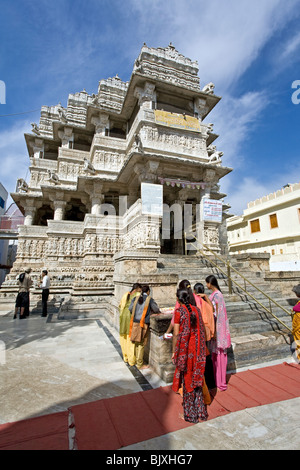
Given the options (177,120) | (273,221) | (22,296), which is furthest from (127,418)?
(273,221)

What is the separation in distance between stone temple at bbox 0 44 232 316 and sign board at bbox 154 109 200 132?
0.06 metres

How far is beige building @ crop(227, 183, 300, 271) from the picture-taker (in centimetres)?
1907

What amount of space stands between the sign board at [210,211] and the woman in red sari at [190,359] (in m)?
9.52

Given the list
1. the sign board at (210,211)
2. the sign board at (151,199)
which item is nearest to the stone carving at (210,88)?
the sign board at (210,211)

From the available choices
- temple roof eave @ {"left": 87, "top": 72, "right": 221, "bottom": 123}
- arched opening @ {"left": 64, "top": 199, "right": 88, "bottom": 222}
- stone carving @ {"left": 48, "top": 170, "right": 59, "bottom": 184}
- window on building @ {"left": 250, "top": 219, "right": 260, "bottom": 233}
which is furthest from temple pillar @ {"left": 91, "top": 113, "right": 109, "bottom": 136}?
window on building @ {"left": 250, "top": 219, "right": 260, "bottom": 233}

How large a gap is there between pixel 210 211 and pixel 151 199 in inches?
132

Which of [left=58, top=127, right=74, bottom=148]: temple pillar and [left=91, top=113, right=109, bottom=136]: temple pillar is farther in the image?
[left=58, top=127, right=74, bottom=148]: temple pillar

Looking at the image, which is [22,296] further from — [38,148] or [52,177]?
[38,148]

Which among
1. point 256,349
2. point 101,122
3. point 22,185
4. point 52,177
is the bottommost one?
point 256,349

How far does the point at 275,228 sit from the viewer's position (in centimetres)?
2119

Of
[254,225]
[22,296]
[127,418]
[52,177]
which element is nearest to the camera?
[127,418]

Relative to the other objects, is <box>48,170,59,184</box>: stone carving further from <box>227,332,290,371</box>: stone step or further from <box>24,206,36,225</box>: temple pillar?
<box>227,332,290,371</box>: stone step

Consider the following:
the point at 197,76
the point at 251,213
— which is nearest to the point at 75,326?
the point at 197,76

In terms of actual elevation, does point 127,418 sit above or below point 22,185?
below
